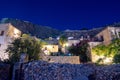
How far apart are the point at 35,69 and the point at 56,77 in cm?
127

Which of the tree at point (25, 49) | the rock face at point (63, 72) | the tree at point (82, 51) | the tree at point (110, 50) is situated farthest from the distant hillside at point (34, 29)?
the rock face at point (63, 72)

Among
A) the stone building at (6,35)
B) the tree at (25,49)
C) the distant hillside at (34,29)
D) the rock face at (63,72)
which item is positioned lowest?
the rock face at (63,72)

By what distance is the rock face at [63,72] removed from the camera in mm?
10688

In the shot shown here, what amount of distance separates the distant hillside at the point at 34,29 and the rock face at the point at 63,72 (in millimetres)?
58022

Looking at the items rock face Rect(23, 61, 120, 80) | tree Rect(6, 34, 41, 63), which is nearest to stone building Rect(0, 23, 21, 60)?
tree Rect(6, 34, 41, 63)

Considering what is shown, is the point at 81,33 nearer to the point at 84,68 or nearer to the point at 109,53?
the point at 109,53

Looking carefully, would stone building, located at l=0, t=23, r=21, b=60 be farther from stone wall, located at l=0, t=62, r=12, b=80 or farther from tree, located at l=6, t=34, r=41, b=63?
stone wall, located at l=0, t=62, r=12, b=80

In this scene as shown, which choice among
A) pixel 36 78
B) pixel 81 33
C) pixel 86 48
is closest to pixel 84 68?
pixel 36 78

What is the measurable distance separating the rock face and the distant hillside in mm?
58022

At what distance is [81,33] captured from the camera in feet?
194

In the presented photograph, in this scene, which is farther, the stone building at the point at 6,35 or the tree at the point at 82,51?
the stone building at the point at 6,35

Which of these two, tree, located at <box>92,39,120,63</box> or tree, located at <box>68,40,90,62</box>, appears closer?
tree, located at <box>92,39,120,63</box>

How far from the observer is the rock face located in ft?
35.1

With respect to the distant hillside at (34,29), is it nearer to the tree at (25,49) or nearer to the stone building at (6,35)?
the stone building at (6,35)
